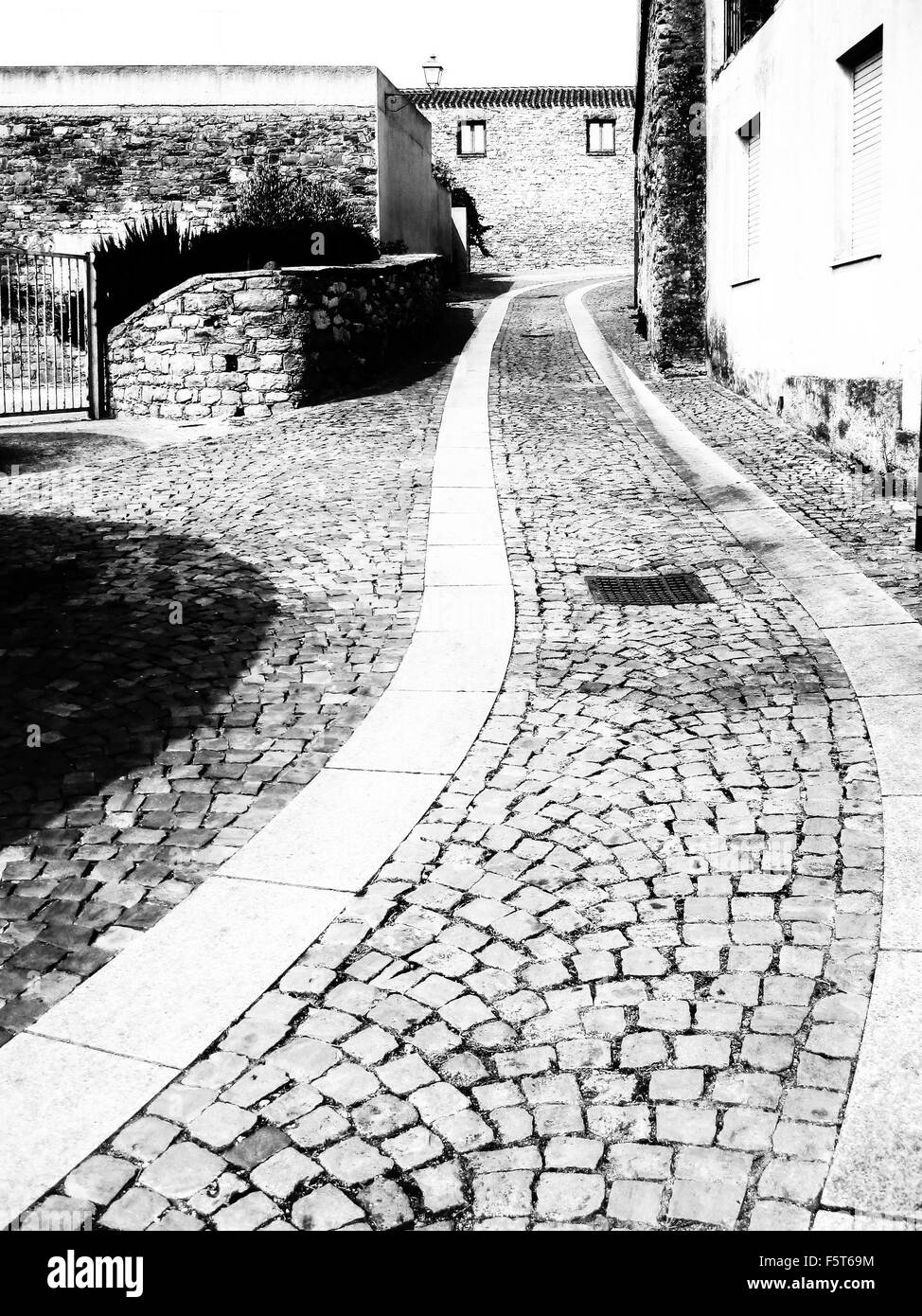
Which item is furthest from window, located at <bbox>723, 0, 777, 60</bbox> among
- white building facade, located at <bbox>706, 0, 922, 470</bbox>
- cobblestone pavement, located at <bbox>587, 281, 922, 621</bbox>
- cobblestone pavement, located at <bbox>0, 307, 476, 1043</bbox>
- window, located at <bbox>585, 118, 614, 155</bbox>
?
window, located at <bbox>585, 118, 614, 155</bbox>

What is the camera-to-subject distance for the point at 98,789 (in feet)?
14.4

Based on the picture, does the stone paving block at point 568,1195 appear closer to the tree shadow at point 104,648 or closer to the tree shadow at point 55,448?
the tree shadow at point 104,648

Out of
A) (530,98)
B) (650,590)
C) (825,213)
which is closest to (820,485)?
(825,213)

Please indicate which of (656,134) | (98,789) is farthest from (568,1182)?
(656,134)

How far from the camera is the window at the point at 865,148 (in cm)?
897

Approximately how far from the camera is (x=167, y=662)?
5.67 metres

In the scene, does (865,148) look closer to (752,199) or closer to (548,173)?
(752,199)

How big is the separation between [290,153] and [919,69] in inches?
622

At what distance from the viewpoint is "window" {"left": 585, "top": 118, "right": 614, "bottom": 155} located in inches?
1689

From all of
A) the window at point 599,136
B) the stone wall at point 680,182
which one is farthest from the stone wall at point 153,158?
the window at point 599,136

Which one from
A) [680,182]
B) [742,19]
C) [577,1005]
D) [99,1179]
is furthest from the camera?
[680,182]

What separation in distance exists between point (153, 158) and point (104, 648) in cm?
1829

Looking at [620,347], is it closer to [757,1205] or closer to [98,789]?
[98,789]

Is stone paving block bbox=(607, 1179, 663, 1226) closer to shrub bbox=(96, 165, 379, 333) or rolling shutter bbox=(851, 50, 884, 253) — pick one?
rolling shutter bbox=(851, 50, 884, 253)
